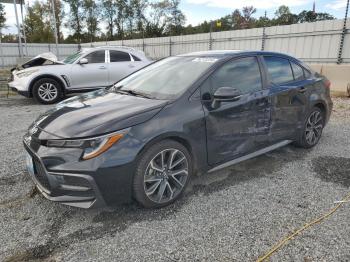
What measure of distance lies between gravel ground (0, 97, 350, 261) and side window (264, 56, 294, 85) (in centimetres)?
121

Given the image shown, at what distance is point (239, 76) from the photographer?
356 cm

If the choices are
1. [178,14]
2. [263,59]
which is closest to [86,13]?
[178,14]

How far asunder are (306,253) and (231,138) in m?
1.42

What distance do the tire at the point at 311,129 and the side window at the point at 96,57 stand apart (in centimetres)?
649

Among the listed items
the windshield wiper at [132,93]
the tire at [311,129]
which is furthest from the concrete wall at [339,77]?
the windshield wiper at [132,93]

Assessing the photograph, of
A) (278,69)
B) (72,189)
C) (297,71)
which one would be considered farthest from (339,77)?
(72,189)

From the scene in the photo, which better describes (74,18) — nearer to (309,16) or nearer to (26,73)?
(309,16)

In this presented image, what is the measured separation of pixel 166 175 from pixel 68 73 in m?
6.62

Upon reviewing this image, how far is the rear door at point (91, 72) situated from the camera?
8.59 m

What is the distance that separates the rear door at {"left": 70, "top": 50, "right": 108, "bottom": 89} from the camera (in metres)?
8.59

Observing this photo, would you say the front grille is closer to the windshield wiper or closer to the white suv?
the windshield wiper

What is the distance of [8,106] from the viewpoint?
861cm

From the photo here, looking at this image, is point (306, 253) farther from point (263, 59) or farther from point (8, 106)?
point (8, 106)

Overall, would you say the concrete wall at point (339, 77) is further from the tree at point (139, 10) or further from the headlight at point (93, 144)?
the tree at point (139, 10)
